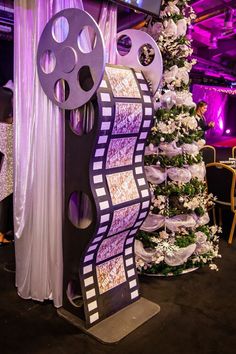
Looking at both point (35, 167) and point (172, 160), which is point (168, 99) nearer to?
point (172, 160)

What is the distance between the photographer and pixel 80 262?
2176 millimetres

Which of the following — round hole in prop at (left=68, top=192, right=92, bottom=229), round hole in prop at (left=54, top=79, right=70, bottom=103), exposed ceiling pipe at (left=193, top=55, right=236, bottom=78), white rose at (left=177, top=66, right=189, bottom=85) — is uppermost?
exposed ceiling pipe at (left=193, top=55, right=236, bottom=78)

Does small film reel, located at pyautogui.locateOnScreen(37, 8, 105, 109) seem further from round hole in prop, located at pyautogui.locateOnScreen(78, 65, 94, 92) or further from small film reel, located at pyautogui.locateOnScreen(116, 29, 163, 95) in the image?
small film reel, located at pyautogui.locateOnScreen(116, 29, 163, 95)

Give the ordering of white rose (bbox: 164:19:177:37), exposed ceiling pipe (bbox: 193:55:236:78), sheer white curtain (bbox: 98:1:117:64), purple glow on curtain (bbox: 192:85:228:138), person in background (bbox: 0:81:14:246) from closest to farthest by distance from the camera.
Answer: sheer white curtain (bbox: 98:1:117:64) → white rose (bbox: 164:19:177:37) → person in background (bbox: 0:81:14:246) → exposed ceiling pipe (bbox: 193:55:236:78) → purple glow on curtain (bbox: 192:85:228:138)

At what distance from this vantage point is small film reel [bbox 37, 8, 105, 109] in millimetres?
1863

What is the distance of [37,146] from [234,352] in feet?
5.67

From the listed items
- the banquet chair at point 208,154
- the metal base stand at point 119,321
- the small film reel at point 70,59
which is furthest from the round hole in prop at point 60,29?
the banquet chair at point 208,154

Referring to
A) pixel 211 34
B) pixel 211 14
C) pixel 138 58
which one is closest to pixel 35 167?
pixel 138 58

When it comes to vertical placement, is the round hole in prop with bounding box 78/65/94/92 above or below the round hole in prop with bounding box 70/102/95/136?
above

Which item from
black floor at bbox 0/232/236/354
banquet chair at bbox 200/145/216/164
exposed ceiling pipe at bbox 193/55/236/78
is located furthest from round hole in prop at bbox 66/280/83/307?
exposed ceiling pipe at bbox 193/55/236/78

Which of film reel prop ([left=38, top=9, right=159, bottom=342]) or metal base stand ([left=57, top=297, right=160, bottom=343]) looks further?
metal base stand ([left=57, top=297, right=160, bottom=343])

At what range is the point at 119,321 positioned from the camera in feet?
7.60

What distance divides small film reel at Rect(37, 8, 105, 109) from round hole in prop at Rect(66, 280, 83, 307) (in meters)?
1.18

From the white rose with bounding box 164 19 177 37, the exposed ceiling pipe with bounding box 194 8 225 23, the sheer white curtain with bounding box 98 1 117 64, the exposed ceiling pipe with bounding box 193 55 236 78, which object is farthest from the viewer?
the exposed ceiling pipe with bounding box 193 55 236 78
